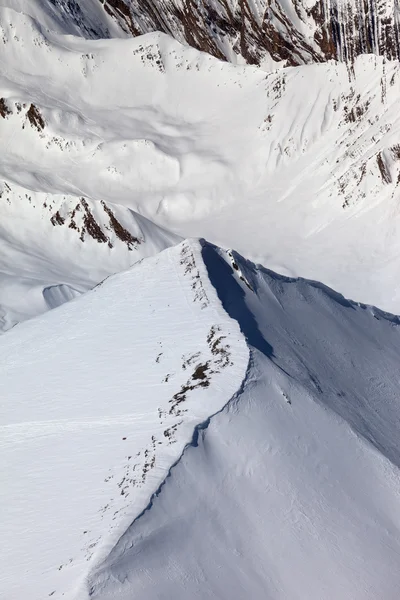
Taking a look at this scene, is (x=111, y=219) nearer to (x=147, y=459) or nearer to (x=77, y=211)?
(x=77, y=211)

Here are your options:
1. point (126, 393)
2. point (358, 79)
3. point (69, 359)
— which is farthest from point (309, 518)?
point (358, 79)

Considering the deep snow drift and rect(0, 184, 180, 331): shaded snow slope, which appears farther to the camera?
rect(0, 184, 180, 331): shaded snow slope

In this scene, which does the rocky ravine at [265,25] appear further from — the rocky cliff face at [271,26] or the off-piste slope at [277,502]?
the off-piste slope at [277,502]

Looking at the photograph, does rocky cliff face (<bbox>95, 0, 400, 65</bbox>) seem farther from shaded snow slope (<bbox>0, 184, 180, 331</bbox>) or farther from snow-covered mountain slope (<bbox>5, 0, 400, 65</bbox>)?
shaded snow slope (<bbox>0, 184, 180, 331</bbox>)

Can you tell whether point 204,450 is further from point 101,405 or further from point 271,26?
point 271,26

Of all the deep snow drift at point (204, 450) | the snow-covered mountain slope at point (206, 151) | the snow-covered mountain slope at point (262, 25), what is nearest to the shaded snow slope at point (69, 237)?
the snow-covered mountain slope at point (206, 151)

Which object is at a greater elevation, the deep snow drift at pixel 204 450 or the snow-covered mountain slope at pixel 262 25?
the deep snow drift at pixel 204 450

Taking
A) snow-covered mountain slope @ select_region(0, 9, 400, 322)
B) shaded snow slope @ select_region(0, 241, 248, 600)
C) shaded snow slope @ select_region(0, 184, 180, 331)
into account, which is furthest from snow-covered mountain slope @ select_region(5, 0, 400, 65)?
shaded snow slope @ select_region(0, 241, 248, 600)
